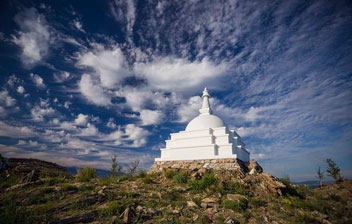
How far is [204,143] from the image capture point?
19.2m

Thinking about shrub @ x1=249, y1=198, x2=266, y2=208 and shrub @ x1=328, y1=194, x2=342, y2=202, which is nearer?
shrub @ x1=249, y1=198, x2=266, y2=208

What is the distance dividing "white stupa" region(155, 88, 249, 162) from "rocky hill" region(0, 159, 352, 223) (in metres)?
6.35

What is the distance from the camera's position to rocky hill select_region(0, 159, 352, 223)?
22.1ft

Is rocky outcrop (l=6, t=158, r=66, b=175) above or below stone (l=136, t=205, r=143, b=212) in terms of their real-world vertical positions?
above

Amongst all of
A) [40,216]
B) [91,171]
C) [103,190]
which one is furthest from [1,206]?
[91,171]

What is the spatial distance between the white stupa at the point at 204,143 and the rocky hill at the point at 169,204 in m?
6.35

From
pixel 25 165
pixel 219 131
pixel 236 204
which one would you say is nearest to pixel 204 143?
pixel 219 131

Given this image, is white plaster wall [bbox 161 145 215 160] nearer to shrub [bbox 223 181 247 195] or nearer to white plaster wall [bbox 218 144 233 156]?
white plaster wall [bbox 218 144 233 156]

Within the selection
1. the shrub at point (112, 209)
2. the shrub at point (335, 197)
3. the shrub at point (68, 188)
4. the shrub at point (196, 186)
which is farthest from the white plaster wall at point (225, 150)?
the shrub at point (68, 188)

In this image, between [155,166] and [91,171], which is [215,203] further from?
[155,166]

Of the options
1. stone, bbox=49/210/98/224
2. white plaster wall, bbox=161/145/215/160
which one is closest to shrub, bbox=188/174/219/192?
stone, bbox=49/210/98/224

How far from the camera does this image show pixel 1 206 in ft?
22.7

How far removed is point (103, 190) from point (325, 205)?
1167 centimetres

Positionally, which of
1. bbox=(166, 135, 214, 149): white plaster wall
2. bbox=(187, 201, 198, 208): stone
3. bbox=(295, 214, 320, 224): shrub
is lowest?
bbox=(295, 214, 320, 224): shrub
